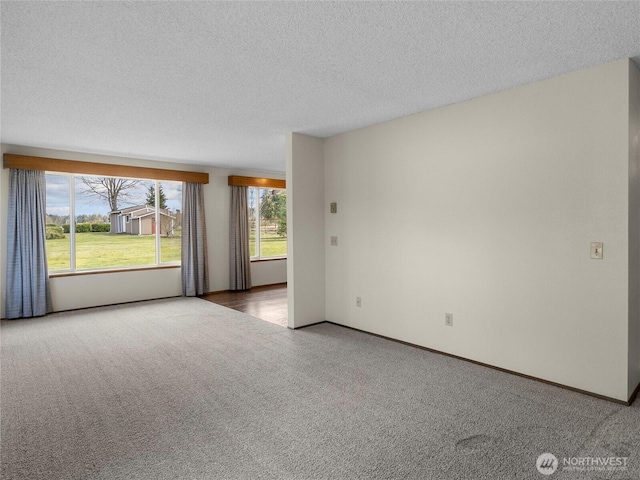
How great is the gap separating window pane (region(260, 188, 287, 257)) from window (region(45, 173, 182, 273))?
189 centimetres

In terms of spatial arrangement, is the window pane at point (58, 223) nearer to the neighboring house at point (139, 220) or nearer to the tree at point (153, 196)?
the neighboring house at point (139, 220)

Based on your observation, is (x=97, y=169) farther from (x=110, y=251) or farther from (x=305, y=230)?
(x=305, y=230)

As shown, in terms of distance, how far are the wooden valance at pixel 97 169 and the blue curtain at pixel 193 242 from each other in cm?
19

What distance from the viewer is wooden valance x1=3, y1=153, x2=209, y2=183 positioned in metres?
5.18

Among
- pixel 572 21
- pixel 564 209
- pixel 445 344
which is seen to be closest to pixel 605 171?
pixel 564 209

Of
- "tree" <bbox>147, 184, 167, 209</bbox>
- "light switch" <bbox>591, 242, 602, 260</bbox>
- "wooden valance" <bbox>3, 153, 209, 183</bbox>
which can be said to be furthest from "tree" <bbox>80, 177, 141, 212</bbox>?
"light switch" <bbox>591, 242, 602, 260</bbox>

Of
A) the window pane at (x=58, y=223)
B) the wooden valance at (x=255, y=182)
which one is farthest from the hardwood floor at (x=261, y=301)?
the window pane at (x=58, y=223)

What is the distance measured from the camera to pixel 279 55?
2.55m

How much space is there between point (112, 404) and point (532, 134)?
3.84 metres

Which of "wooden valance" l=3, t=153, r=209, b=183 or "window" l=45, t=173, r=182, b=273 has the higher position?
"wooden valance" l=3, t=153, r=209, b=183

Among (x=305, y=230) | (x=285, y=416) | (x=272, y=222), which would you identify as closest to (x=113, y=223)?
(x=272, y=222)

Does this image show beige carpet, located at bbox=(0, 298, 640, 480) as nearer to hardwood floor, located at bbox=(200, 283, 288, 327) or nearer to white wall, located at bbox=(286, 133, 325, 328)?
white wall, located at bbox=(286, 133, 325, 328)

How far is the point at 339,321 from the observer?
488cm

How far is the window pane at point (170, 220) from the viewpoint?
6945 millimetres
